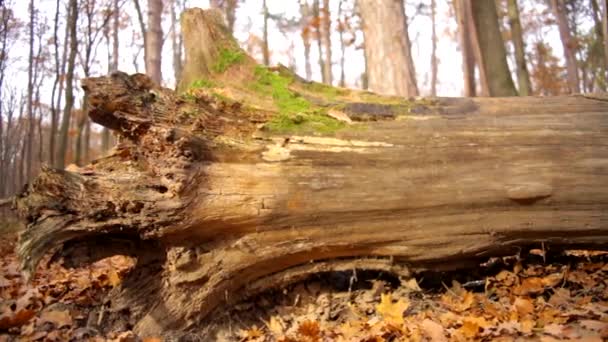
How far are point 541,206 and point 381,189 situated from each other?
128 cm

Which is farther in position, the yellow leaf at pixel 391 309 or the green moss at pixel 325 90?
the green moss at pixel 325 90

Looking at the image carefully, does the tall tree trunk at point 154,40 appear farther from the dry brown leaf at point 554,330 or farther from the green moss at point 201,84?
the dry brown leaf at point 554,330

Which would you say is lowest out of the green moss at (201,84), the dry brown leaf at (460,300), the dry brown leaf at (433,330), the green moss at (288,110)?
the dry brown leaf at (433,330)

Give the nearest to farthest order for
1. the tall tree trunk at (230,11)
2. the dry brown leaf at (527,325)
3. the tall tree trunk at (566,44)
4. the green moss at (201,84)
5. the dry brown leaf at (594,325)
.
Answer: the dry brown leaf at (594,325), the dry brown leaf at (527,325), the green moss at (201,84), the tall tree trunk at (566,44), the tall tree trunk at (230,11)

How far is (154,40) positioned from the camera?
9406 mm

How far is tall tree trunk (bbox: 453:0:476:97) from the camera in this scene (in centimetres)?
920

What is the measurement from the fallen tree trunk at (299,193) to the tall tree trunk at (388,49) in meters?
3.22

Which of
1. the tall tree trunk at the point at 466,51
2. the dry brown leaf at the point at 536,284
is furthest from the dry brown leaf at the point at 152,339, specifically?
the tall tree trunk at the point at 466,51

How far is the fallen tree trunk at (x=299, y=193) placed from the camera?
3.31 metres

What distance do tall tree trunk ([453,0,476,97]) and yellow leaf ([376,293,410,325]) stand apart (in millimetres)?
6675

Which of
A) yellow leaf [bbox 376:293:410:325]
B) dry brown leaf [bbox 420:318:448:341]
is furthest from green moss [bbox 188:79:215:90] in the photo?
dry brown leaf [bbox 420:318:448:341]

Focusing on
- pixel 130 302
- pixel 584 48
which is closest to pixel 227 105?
pixel 130 302

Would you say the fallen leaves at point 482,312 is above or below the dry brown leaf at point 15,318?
below

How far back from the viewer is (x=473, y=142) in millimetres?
3584
